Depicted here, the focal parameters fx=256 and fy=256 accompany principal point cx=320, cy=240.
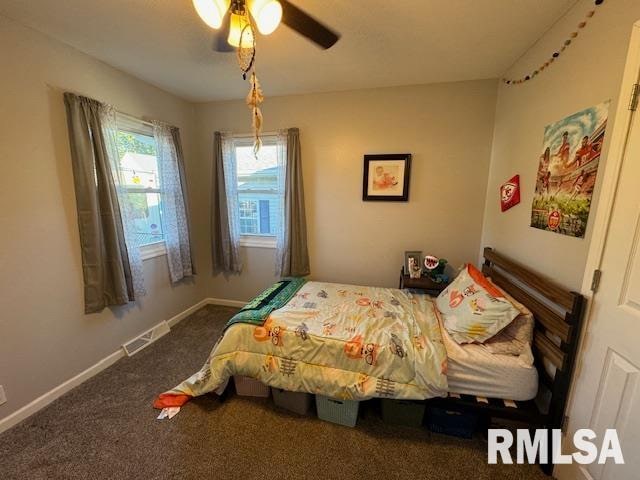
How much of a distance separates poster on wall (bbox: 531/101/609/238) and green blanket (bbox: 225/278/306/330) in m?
1.89

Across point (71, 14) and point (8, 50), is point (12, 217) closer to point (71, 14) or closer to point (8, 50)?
point (8, 50)

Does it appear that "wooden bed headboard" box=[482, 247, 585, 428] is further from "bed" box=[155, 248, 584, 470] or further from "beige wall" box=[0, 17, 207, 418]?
"beige wall" box=[0, 17, 207, 418]

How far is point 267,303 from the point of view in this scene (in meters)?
2.11

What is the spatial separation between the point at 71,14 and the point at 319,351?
2536 millimetres

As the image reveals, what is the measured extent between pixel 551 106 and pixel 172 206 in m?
3.23

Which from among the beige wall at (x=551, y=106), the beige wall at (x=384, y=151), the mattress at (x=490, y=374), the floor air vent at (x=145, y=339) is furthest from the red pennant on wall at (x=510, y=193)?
the floor air vent at (x=145, y=339)

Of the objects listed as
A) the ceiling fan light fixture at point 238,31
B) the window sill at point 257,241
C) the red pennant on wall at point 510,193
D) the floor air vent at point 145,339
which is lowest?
the floor air vent at point 145,339

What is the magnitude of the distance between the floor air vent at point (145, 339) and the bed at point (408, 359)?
0.82 meters

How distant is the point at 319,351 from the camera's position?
1649 millimetres

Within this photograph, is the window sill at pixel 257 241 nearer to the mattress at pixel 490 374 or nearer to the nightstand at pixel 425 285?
the nightstand at pixel 425 285

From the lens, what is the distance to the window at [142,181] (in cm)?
233

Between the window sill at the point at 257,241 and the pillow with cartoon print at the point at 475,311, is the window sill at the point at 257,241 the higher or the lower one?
the higher one

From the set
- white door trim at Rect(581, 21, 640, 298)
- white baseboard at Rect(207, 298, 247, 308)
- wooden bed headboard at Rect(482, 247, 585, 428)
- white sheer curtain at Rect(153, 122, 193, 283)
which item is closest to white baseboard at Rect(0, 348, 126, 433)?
white sheer curtain at Rect(153, 122, 193, 283)

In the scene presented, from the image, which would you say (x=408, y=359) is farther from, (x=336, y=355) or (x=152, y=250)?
(x=152, y=250)
